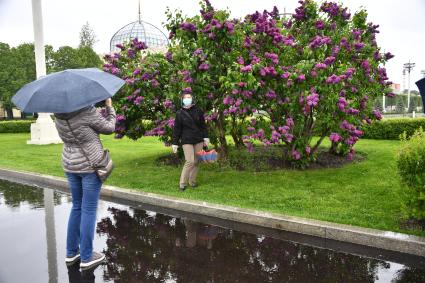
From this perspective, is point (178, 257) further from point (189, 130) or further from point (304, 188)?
point (304, 188)

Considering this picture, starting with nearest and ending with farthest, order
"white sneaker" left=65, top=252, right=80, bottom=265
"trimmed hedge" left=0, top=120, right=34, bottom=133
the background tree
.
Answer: "white sneaker" left=65, top=252, right=80, bottom=265 < "trimmed hedge" left=0, top=120, right=34, bottom=133 < the background tree

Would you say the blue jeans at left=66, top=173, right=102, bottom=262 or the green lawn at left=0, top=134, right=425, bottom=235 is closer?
the blue jeans at left=66, top=173, right=102, bottom=262

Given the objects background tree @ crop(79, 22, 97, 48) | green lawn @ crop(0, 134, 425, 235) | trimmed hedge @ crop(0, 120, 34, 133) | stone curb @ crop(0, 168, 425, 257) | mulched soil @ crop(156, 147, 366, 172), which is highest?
background tree @ crop(79, 22, 97, 48)

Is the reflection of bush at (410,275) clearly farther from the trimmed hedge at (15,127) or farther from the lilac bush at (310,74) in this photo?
the trimmed hedge at (15,127)

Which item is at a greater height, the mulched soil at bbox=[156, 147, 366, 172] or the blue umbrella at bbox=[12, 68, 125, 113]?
the blue umbrella at bbox=[12, 68, 125, 113]

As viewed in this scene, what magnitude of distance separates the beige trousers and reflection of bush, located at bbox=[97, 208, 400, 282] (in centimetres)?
183

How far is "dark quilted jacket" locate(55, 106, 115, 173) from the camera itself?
3.81 meters

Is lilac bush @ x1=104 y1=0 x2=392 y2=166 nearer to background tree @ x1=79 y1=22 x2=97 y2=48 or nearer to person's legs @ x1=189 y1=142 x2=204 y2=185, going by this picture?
person's legs @ x1=189 y1=142 x2=204 y2=185

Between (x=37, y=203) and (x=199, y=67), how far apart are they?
155 inches

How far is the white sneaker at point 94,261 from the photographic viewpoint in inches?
161

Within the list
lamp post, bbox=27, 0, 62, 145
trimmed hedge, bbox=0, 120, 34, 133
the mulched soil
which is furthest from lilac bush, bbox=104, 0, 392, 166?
trimmed hedge, bbox=0, 120, 34, 133

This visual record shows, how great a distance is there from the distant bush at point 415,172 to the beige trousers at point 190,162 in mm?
3565

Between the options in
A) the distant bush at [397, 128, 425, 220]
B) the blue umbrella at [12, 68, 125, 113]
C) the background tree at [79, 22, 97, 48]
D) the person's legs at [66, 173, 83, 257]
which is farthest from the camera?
the background tree at [79, 22, 97, 48]

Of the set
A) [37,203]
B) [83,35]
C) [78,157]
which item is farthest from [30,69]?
[78,157]
